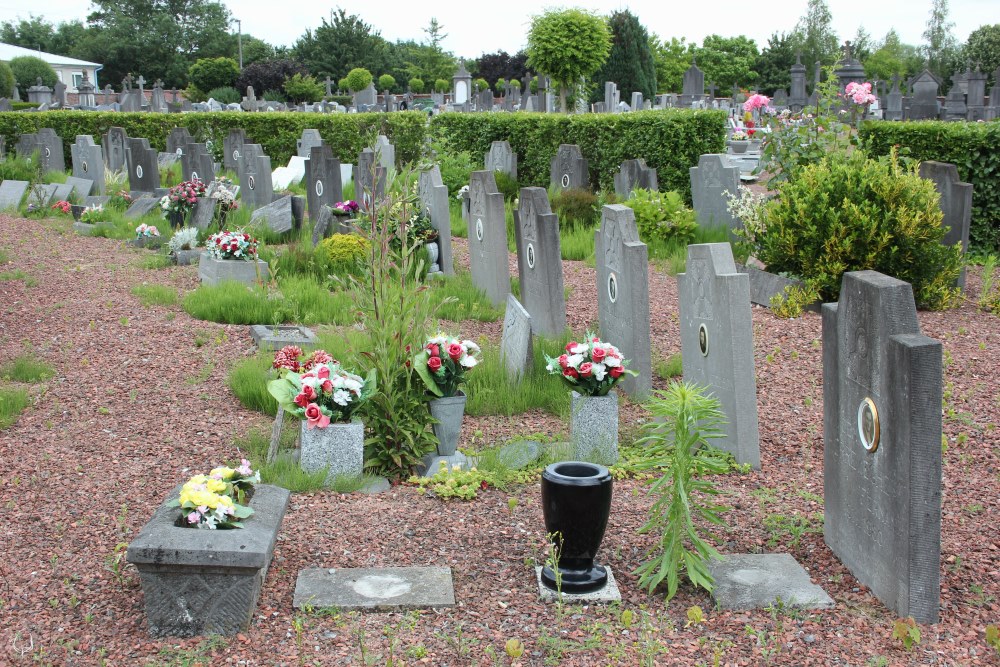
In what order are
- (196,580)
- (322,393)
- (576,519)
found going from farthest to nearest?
(322,393), (576,519), (196,580)

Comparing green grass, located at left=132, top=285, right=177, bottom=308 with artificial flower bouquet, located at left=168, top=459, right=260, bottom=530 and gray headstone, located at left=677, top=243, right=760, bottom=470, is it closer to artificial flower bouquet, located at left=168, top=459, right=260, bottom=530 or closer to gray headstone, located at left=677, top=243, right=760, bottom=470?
gray headstone, located at left=677, top=243, right=760, bottom=470

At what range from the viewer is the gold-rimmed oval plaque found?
3791 millimetres

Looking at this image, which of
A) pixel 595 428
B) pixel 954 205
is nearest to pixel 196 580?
pixel 595 428

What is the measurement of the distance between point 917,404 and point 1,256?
1049 cm

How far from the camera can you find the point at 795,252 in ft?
29.4

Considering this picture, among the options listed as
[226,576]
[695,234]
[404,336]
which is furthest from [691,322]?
[695,234]

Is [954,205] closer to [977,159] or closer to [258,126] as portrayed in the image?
[977,159]

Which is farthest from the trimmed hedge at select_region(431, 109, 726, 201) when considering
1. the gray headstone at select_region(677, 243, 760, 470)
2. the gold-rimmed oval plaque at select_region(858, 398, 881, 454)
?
the gold-rimmed oval plaque at select_region(858, 398, 881, 454)

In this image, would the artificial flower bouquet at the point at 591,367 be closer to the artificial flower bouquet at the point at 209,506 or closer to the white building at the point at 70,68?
the artificial flower bouquet at the point at 209,506

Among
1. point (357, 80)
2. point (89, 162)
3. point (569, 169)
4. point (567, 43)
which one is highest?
point (357, 80)

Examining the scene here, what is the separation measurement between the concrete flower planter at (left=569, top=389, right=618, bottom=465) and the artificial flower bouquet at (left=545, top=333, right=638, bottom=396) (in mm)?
78

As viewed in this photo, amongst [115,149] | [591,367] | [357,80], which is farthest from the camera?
[357,80]

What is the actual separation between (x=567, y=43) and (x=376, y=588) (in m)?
20.2

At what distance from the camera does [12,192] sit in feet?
51.4
